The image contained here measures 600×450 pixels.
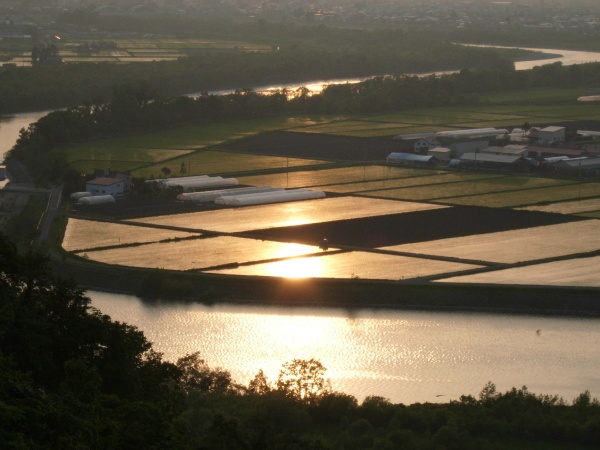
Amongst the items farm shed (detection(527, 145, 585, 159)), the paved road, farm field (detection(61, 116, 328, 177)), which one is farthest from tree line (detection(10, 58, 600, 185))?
farm shed (detection(527, 145, 585, 159))

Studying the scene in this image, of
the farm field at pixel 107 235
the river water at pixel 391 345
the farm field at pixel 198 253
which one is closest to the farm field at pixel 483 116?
the farm field at pixel 107 235

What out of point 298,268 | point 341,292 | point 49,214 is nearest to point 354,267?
point 298,268

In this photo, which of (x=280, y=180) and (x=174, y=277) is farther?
(x=280, y=180)

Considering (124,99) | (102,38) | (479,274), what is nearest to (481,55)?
(102,38)

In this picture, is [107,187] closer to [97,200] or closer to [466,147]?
[97,200]

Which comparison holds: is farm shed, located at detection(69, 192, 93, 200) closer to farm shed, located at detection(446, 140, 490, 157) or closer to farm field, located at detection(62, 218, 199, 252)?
farm field, located at detection(62, 218, 199, 252)

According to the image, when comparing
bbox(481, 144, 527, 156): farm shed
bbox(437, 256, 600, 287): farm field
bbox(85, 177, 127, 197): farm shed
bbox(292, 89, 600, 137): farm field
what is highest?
bbox(292, 89, 600, 137): farm field

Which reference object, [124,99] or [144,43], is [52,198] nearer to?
[124,99]
